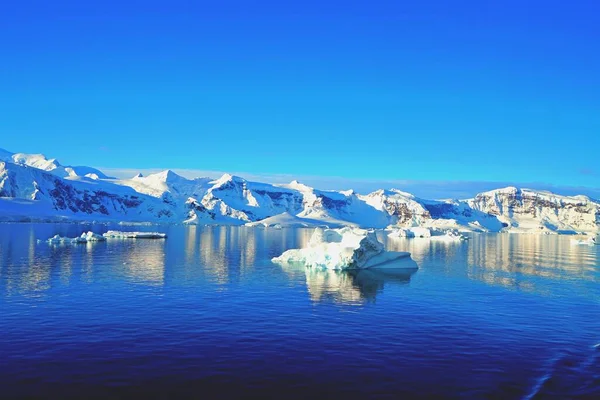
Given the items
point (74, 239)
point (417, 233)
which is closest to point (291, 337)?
point (74, 239)

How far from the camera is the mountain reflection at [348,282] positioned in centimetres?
3706

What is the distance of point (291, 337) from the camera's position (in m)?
24.8

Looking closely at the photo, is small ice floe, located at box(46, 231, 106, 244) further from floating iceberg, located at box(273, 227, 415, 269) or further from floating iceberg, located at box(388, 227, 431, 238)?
floating iceberg, located at box(388, 227, 431, 238)

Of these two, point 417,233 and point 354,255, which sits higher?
point 417,233

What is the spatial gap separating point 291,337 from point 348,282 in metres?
21.4

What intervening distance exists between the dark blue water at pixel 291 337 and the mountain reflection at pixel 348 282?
30 cm

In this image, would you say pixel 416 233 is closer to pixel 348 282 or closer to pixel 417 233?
→ pixel 417 233

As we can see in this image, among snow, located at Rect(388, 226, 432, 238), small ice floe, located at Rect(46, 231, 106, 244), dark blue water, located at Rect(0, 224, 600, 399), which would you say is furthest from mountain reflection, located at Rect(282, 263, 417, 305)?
snow, located at Rect(388, 226, 432, 238)

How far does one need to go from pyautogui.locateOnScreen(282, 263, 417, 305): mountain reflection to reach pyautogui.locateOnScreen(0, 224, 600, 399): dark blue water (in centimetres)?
30

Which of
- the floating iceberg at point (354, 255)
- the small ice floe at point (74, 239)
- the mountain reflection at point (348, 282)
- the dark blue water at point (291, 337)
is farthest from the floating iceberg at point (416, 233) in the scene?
the dark blue water at point (291, 337)

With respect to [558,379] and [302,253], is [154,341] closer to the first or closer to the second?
[558,379]

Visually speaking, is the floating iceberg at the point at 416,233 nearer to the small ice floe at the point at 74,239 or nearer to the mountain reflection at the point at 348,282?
the small ice floe at the point at 74,239

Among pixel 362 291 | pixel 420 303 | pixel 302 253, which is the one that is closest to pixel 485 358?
pixel 420 303

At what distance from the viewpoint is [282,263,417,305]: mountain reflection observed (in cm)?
3706
